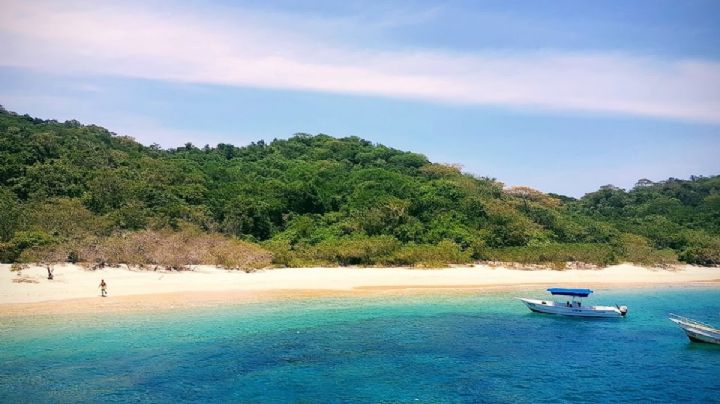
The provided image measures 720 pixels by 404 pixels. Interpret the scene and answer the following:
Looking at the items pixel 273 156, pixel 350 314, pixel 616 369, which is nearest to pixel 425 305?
pixel 350 314

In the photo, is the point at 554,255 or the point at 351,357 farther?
the point at 554,255

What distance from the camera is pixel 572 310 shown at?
103ft

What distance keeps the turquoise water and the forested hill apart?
11.1 metres

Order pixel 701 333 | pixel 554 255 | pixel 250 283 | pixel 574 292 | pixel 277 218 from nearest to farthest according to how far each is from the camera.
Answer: pixel 701 333
pixel 574 292
pixel 250 283
pixel 554 255
pixel 277 218

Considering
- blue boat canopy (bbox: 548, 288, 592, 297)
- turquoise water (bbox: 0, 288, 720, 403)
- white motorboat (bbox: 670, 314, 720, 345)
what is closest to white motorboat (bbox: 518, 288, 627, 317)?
blue boat canopy (bbox: 548, 288, 592, 297)

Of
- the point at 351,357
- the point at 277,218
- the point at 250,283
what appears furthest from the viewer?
the point at 277,218

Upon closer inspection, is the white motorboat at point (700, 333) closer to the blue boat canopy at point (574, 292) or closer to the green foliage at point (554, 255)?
the blue boat canopy at point (574, 292)

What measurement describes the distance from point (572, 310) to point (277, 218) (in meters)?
29.4

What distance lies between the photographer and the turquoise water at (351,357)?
1784 centimetres

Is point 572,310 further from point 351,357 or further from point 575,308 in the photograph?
point 351,357

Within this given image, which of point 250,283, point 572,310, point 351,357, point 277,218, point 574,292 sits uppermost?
point 277,218

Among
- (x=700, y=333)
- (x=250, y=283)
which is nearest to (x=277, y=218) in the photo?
(x=250, y=283)

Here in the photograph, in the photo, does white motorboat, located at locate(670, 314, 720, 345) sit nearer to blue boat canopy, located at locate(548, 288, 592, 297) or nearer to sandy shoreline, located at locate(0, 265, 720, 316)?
blue boat canopy, located at locate(548, 288, 592, 297)

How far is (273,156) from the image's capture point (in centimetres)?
8019
